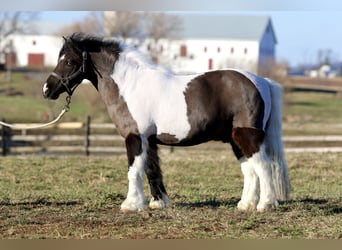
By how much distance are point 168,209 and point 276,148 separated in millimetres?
1569

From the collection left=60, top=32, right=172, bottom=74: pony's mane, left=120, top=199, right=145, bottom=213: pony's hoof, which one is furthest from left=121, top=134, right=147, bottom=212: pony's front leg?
left=60, top=32, right=172, bottom=74: pony's mane

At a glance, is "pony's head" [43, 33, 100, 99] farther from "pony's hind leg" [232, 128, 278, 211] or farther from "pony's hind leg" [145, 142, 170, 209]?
"pony's hind leg" [232, 128, 278, 211]

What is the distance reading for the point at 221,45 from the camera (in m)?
33.3

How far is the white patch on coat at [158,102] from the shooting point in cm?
782

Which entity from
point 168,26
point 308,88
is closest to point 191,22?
point 168,26

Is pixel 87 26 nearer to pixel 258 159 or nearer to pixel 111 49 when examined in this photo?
pixel 111 49

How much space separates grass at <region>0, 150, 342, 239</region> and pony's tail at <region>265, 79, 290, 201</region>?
27 cm

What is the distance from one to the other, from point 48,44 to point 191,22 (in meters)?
8.16

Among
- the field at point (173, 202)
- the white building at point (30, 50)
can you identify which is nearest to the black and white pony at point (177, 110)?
the field at point (173, 202)

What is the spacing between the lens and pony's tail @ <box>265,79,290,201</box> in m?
8.07

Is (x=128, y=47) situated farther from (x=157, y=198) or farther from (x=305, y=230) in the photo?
(x=305, y=230)

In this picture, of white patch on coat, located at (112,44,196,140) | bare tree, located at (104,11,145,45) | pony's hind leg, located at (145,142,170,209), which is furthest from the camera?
bare tree, located at (104,11,145,45)

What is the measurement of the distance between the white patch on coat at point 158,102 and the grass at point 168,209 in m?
1.03

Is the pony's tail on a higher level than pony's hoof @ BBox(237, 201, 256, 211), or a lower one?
higher
